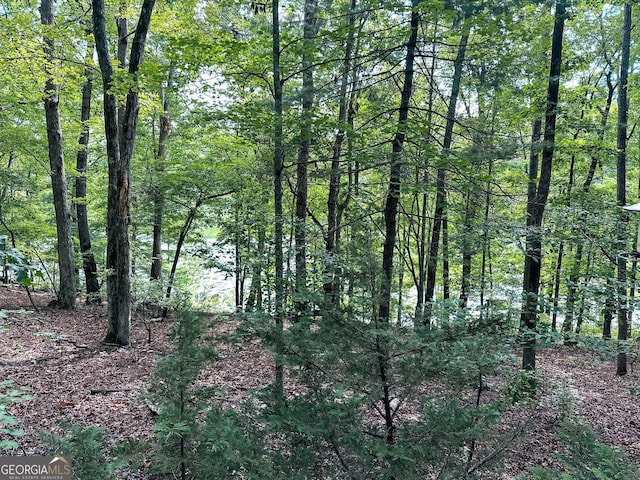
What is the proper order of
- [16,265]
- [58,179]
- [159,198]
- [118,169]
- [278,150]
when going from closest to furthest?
[16,265]
[278,150]
[118,169]
[58,179]
[159,198]

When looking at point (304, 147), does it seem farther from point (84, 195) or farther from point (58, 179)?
point (84, 195)

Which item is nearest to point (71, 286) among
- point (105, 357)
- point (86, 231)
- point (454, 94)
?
point (86, 231)

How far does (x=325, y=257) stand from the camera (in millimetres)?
4238

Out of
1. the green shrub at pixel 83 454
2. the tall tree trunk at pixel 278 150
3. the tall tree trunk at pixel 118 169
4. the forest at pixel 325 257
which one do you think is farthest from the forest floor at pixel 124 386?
the green shrub at pixel 83 454

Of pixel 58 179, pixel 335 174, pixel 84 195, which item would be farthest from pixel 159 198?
pixel 335 174

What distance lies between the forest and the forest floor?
0.05m

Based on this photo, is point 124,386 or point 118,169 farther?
point 118,169

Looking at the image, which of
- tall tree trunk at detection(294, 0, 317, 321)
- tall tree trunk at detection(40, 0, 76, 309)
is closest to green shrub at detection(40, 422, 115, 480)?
tall tree trunk at detection(294, 0, 317, 321)

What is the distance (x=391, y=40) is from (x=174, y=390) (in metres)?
3.99

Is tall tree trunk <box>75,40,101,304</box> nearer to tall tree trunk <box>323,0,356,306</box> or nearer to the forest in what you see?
the forest

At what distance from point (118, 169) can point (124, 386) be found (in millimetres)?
3620

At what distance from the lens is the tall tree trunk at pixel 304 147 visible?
320 centimetres

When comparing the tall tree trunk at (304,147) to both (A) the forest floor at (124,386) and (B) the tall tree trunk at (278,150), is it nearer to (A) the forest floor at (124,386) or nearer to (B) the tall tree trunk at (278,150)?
(B) the tall tree trunk at (278,150)

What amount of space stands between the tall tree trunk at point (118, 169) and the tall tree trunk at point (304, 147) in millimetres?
2712
